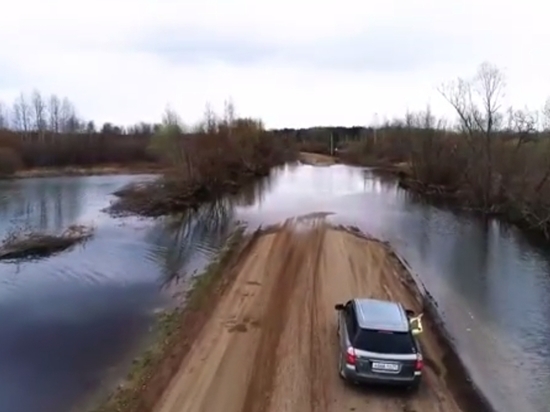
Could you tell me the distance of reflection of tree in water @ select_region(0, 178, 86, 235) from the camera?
135ft

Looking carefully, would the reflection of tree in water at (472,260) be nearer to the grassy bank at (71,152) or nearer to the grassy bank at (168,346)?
the grassy bank at (168,346)

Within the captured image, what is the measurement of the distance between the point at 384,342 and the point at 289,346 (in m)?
3.87

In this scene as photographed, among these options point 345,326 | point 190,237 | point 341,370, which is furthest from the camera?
point 190,237

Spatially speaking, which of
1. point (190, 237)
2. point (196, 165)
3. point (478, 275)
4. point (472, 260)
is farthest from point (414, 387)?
point (196, 165)

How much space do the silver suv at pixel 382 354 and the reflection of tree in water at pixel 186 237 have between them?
13734mm

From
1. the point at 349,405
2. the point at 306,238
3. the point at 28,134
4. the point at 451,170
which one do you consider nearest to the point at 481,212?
the point at 451,170

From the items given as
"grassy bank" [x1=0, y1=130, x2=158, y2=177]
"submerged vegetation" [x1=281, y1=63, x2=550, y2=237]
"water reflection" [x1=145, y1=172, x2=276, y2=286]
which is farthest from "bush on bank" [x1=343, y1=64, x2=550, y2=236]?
"grassy bank" [x1=0, y1=130, x2=158, y2=177]

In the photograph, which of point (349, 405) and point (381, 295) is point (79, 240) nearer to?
point (381, 295)

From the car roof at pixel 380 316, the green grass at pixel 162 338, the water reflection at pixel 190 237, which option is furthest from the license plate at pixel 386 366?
the water reflection at pixel 190 237

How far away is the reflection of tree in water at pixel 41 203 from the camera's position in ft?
135

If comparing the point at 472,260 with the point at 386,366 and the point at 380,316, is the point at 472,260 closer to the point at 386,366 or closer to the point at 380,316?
the point at 380,316

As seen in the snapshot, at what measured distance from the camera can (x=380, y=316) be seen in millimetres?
14070

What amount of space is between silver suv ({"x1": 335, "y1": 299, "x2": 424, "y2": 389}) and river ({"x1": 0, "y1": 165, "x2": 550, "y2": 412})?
310 centimetres

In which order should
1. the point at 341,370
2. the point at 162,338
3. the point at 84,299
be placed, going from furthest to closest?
1. the point at 84,299
2. the point at 162,338
3. the point at 341,370
